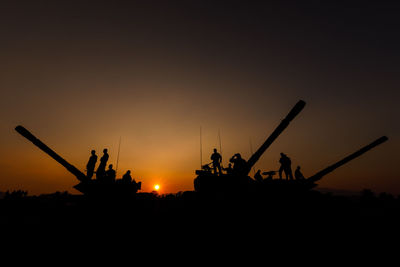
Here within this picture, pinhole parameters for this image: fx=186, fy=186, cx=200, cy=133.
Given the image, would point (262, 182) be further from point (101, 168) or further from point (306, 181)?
point (101, 168)

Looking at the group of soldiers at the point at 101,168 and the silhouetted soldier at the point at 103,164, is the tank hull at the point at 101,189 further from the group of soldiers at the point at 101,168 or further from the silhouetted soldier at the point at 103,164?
the silhouetted soldier at the point at 103,164

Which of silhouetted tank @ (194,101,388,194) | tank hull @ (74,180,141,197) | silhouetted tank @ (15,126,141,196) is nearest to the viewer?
silhouetted tank @ (194,101,388,194)

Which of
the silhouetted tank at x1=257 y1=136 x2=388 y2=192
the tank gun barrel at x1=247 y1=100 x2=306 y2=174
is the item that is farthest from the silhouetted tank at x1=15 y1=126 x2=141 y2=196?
the silhouetted tank at x1=257 y1=136 x2=388 y2=192

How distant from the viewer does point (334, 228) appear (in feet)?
17.3

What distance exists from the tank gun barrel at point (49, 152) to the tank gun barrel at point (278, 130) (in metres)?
6.45

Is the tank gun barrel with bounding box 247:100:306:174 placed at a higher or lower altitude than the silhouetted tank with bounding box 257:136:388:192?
higher

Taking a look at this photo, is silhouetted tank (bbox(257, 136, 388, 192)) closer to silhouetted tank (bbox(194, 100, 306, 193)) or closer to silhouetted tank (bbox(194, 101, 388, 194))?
silhouetted tank (bbox(194, 101, 388, 194))

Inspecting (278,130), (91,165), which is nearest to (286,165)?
(278,130)

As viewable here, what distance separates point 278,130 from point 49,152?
8140 mm

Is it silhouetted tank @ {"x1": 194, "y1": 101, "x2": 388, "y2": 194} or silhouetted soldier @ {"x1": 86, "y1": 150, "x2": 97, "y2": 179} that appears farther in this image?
silhouetted soldier @ {"x1": 86, "y1": 150, "x2": 97, "y2": 179}

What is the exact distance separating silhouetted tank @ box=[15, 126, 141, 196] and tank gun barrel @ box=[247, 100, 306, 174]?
17.5ft

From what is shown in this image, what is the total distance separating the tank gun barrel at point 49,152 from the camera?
6645mm

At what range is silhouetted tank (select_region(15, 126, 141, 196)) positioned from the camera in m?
6.75

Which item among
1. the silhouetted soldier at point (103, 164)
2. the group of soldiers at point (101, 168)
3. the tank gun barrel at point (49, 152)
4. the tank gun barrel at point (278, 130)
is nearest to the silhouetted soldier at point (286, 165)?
the tank gun barrel at point (278, 130)
